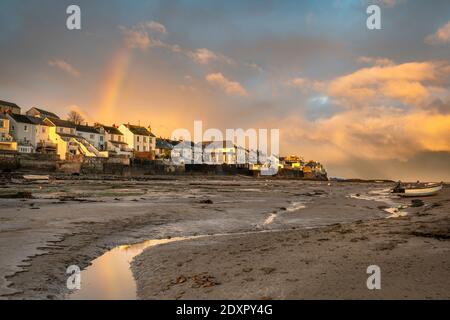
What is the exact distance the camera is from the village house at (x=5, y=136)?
89.1 m

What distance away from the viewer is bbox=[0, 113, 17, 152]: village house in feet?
292

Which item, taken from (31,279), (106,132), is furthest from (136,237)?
(106,132)

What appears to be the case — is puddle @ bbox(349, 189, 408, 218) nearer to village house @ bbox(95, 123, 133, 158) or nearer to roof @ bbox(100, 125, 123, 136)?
village house @ bbox(95, 123, 133, 158)

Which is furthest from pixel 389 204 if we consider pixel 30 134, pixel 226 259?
pixel 30 134

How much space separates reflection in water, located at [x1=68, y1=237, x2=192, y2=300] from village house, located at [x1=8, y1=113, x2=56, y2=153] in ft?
305

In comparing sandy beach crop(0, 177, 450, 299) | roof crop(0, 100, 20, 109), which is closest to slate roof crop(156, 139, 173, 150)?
roof crop(0, 100, 20, 109)

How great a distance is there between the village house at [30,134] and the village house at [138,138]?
32.3 meters

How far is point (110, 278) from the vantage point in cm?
945

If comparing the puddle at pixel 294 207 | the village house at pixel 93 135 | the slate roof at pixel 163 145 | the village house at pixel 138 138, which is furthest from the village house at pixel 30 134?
the puddle at pixel 294 207

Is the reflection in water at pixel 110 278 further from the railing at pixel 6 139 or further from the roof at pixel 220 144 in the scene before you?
the roof at pixel 220 144

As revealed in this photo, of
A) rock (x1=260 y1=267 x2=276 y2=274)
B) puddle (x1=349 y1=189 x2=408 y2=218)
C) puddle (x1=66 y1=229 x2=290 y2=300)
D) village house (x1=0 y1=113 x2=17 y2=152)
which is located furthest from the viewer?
village house (x1=0 y1=113 x2=17 y2=152)

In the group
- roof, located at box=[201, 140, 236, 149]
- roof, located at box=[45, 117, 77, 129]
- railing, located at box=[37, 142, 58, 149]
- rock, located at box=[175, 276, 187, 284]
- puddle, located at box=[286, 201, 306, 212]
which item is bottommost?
puddle, located at box=[286, 201, 306, 212]
